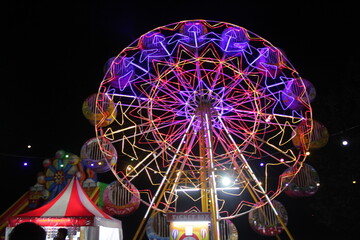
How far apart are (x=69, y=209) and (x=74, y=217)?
411mm

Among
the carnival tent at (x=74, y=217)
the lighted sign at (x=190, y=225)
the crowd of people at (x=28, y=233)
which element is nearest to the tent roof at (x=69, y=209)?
the carnival tent at (x=74, y=217)

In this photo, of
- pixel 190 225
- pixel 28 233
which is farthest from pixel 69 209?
pixel 28 233

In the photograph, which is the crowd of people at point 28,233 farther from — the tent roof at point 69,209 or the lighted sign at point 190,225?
the tent roof at point 69,209

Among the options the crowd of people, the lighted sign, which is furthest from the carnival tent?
the crowd of people

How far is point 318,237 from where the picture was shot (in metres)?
15.3

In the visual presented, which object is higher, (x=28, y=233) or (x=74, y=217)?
(x=74, y=217)

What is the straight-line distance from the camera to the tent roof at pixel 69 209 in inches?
301

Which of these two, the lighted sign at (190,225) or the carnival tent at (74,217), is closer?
the lighted sign at (190,225)

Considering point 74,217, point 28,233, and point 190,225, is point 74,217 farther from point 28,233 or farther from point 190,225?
point 28,233

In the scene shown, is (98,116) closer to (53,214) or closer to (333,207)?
(53,214)

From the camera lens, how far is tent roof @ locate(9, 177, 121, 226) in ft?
25.1

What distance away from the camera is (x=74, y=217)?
7633mm

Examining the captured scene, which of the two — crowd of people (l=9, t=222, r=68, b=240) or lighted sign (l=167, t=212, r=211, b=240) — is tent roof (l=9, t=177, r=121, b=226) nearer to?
lighted sign (l=167, t=212, r=211, b=240)

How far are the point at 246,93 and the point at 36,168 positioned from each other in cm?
1507
